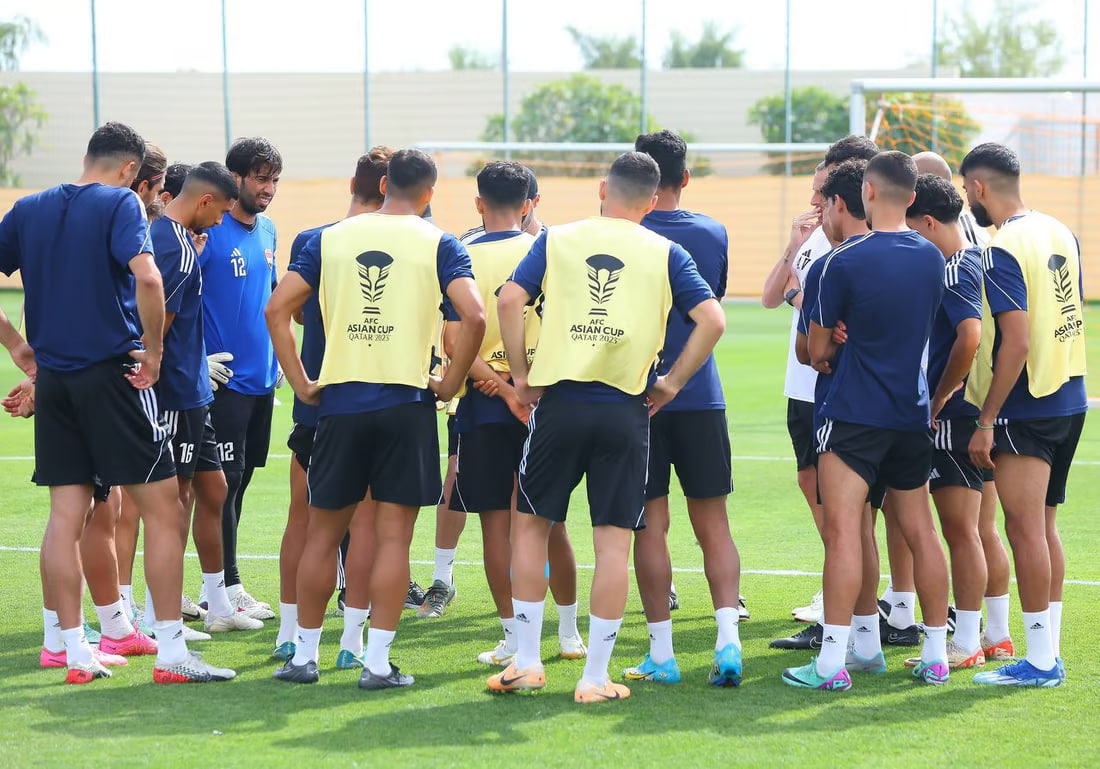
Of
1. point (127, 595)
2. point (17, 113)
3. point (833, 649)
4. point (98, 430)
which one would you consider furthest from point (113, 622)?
point (17, 113)

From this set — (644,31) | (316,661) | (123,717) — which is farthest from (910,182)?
(644,31)

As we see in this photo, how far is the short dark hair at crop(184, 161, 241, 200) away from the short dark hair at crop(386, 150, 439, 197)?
0.97 meters

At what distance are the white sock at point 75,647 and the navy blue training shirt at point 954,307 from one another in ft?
12.9

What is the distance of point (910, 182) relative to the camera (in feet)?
17.9

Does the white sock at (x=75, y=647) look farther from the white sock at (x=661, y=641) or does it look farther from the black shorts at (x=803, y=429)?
the black shorts at (x=803, y=429)

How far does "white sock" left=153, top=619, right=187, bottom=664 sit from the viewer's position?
5.70 m

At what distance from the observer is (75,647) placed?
572 cm

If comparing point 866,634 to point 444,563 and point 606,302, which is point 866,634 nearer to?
point 606,302

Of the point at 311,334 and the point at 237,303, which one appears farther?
the point at 237,303

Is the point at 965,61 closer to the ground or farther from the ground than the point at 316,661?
farther from the ground

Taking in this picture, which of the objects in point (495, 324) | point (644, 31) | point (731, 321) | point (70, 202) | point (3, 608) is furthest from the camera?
point (644, 31)

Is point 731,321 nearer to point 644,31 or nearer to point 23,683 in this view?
point 644,31

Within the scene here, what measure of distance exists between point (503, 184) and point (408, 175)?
503mm

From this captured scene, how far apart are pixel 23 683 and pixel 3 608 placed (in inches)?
57.8
